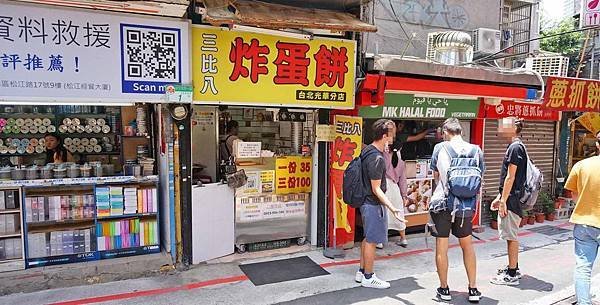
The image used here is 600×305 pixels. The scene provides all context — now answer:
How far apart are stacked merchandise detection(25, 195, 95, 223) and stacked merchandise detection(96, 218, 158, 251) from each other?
0.30 metres

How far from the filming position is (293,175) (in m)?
6.49

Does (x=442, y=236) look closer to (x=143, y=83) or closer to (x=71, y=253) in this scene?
(x=143, y=83)

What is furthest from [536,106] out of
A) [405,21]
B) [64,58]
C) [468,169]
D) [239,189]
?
[64,58]

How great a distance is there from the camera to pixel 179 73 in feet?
16.8

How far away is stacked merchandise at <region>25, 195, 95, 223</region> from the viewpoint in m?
5.18

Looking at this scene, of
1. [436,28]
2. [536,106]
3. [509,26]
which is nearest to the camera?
[536,106]

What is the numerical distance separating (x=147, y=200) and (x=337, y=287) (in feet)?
9.48

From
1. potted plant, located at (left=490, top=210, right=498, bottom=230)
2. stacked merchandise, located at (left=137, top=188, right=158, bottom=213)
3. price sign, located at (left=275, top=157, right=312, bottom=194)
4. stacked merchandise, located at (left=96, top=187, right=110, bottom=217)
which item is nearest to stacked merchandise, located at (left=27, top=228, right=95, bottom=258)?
stacked merchandise, located at (left=96, top=187, right=110, bottom=217)

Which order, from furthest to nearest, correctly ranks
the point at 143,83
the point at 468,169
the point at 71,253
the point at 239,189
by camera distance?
the point at 239,189 → the point at 71,253 → the point at 143,83 → the point at 468,169

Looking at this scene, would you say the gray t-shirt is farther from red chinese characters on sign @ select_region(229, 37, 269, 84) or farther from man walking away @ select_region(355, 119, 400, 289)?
red chinese characters on sign @ select_region(229, 37, 269, 84)

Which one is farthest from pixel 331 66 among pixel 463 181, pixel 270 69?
pixel 463 181

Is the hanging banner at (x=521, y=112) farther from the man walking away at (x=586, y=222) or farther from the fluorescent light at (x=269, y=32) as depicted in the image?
the fluorescent light at (x=269, y=32)

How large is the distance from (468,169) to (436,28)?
5696 millimetres

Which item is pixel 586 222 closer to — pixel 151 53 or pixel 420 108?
pixel 420 108
